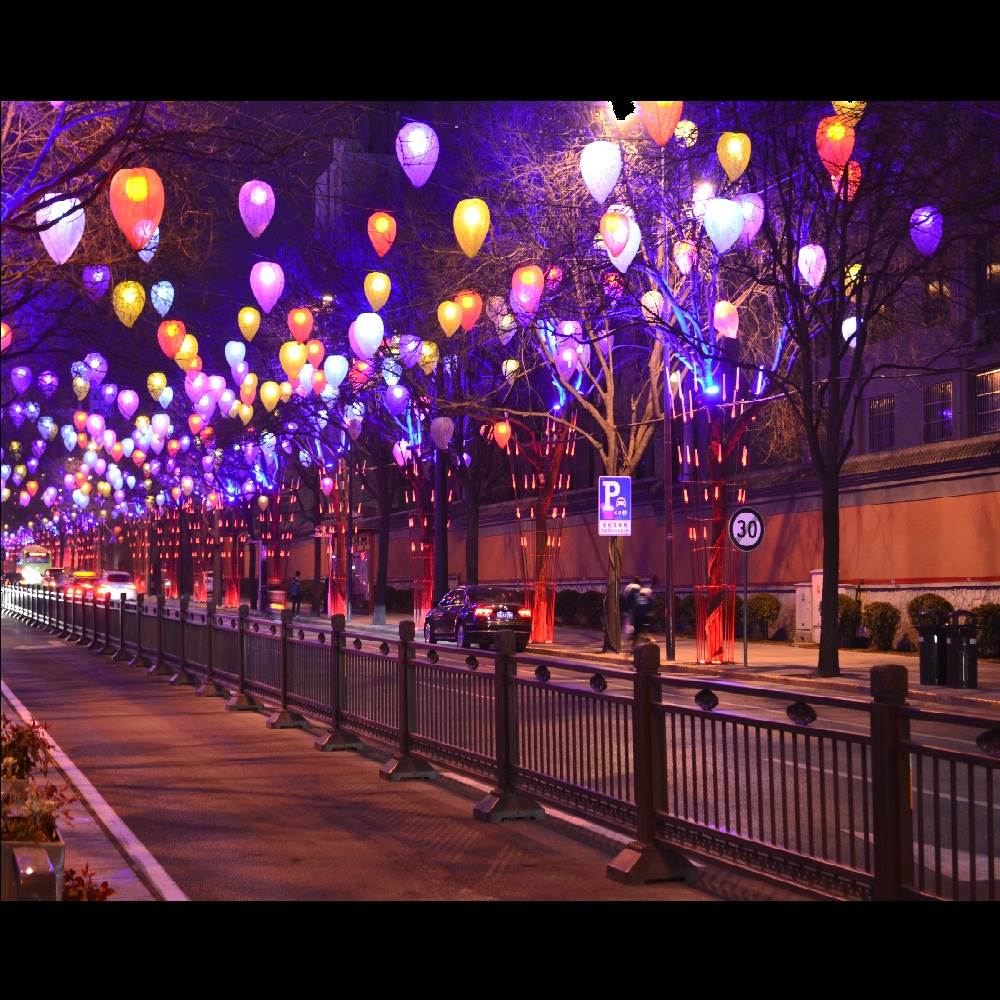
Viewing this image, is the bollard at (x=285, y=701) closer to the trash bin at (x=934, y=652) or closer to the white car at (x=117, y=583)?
the trash bin at (x=934, y=652)

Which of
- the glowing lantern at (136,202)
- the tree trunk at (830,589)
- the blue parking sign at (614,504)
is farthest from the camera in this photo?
the blue parking sign at (614,504)

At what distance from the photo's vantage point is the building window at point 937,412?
1385 inches

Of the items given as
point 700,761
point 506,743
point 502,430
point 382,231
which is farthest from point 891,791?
point 502,430

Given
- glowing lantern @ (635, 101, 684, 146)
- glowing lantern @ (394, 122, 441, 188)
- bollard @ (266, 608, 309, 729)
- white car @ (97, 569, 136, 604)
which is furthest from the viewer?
white car @ (97, 569, 136, 604)

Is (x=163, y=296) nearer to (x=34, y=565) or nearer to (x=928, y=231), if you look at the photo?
(x=928, y=231)

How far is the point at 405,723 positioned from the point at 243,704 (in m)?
7.12

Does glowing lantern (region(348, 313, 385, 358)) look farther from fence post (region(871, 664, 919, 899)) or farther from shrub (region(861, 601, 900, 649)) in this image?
fence post (region(871, 664, 919, 899))

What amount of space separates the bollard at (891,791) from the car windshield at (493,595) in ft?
94.9

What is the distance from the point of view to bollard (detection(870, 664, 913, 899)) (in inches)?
252

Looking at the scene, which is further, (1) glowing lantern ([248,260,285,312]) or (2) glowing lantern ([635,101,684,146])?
(1) glowing lantern ([248,260,285,312])

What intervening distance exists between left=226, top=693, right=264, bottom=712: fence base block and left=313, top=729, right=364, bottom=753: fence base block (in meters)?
4.41

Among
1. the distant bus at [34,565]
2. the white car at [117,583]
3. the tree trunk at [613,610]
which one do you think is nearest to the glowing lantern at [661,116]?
the tree trunk at [613,610]

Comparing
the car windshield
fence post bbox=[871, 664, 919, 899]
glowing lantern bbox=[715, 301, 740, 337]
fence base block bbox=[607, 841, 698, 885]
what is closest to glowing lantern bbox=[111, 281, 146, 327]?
glowing lantern bbox=[715, 301, 740, 337]

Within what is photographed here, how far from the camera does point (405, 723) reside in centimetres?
1337
